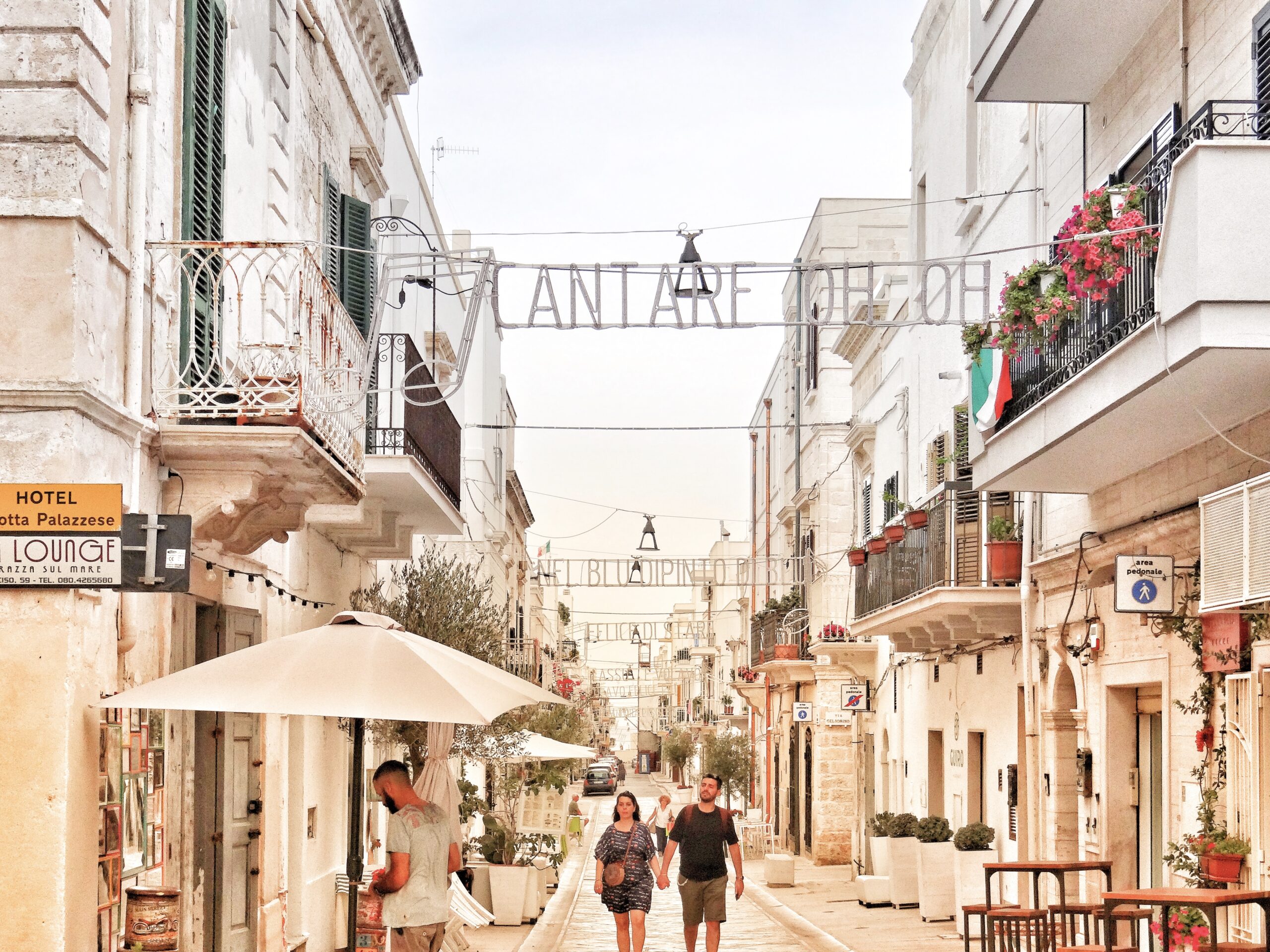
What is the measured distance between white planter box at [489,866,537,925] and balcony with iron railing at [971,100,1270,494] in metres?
8.32

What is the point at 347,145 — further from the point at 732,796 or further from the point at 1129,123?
the point at 732,796

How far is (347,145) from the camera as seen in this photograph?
53.8 feet

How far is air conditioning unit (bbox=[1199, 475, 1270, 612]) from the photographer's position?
916 cm

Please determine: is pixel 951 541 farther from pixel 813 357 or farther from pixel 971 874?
pixel 813 357

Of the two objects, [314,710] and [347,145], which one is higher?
[347,145]

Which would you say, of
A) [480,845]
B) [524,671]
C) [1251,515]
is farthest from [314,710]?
[524,671]

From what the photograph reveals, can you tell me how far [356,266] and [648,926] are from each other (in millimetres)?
9129

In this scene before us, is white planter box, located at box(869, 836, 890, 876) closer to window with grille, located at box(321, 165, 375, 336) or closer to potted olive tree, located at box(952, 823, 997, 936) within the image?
potted olive tree, located at box(952, 823, 997, 936)

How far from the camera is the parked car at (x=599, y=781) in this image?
74.6 meters

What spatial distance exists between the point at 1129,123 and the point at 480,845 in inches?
484

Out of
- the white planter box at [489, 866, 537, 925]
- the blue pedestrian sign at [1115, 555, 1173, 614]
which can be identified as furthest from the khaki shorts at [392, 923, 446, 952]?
the white planter box at [489, 866, 537, 925]

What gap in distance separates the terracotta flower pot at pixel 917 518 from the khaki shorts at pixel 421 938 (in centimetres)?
1138

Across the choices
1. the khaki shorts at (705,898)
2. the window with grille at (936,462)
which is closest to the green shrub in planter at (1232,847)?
the khaki shorts at (705,898)

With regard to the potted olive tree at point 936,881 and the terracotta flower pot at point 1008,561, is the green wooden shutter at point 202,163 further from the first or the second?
the potted olive tree at point 936,881
